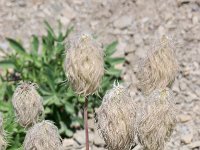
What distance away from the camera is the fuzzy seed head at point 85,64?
375 cm

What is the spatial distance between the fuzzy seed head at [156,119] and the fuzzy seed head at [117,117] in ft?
0.22

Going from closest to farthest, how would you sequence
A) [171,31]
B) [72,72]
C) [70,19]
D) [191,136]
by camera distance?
[72,72] < [191,136] < [171,31] < [70,19]

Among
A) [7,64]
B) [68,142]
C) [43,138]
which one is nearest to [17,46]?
[7,64]

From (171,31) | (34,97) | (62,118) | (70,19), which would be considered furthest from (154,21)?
(34,97)

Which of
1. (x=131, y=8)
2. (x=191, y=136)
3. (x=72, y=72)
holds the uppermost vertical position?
(x=131, y=8)

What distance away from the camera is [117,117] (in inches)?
141

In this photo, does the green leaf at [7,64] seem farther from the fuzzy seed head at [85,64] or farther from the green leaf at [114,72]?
the fuzzy seed head at [85,64]

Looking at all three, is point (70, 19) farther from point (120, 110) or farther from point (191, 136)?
point (120, 110)

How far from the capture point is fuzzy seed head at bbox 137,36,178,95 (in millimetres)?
3889

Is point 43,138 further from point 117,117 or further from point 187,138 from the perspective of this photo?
point 187,138

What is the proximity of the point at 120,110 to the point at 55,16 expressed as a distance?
4745 mm

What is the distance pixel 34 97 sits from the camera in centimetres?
397

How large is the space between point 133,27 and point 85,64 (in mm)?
4074

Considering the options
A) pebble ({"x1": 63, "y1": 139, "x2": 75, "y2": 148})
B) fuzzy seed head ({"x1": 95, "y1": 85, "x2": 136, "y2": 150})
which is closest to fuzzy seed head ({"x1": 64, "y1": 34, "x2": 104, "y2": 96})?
fuzzy seed head ({"x1": 95, "y1": 85, "x2": 136, "y2": 150})
